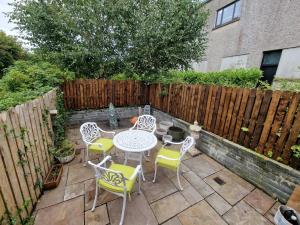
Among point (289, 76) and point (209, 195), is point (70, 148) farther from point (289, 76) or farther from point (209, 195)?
point (289, 76)

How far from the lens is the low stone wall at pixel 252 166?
7.06 feet

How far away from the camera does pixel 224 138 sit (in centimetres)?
317

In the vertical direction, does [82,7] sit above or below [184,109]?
above

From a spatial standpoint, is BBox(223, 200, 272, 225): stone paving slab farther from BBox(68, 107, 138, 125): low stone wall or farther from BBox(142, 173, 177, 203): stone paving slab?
BBox(68, 107, 138, 125): low stone wall

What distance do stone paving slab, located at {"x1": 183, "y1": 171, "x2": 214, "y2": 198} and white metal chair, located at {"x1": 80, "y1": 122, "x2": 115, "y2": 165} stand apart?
173 cm

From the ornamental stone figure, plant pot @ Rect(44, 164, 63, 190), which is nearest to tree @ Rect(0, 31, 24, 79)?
the ornamental stone figure

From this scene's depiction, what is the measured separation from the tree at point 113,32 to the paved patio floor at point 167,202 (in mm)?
5095

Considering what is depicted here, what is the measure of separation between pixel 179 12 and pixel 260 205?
6573 mm

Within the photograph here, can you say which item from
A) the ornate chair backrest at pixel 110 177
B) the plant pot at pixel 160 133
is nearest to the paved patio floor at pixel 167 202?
the ornate chair backrest at pixel 110 177

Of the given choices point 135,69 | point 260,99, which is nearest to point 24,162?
point 260,99

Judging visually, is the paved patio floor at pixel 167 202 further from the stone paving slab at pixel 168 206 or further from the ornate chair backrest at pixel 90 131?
the ornate chair backrest at pixel 90 131

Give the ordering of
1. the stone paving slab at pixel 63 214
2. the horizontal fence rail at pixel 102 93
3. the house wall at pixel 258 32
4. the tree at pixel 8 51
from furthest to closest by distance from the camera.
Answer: the tree at pixel 8 51 → the house wall at pixel 258 32 → the horizontal fence rail at pixel 102 93 → the stone paving slab at pixel 63 214

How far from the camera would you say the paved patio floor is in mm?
1923

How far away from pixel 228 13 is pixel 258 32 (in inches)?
109
